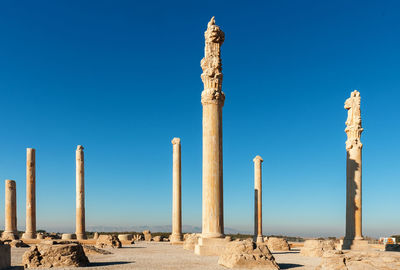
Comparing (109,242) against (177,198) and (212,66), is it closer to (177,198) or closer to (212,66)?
(177,198)

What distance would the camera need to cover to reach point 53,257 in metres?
13.8

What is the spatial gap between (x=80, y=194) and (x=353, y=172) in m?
22.4

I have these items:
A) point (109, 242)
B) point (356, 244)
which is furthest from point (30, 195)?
point (356, 244)

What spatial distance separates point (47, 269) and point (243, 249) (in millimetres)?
6321

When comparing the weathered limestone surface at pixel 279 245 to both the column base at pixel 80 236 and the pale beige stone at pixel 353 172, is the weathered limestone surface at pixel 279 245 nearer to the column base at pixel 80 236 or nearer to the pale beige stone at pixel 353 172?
the pale beige stone at pixel 353 172

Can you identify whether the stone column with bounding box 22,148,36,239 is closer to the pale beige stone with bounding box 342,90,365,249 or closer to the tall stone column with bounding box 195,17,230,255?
the tall stone column with bounding box 195,17,230,255

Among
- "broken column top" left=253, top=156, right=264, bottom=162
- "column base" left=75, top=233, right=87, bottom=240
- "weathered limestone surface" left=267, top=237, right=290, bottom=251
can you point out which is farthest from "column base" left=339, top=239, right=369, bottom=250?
"column base" left=75, top=233, right=87, bottom=240

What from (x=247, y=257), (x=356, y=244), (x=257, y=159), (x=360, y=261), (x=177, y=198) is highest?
(x=257, y=159)

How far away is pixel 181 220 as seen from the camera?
33875 millimetres

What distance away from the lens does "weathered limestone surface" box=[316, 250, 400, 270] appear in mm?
11734

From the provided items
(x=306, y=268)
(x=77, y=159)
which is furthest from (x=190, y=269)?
(x=77, y=159)

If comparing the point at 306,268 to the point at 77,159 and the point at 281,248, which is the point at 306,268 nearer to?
the point at 281,248

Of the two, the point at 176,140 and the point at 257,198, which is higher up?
the point at 176,140

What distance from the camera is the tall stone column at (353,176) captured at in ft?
79.8
